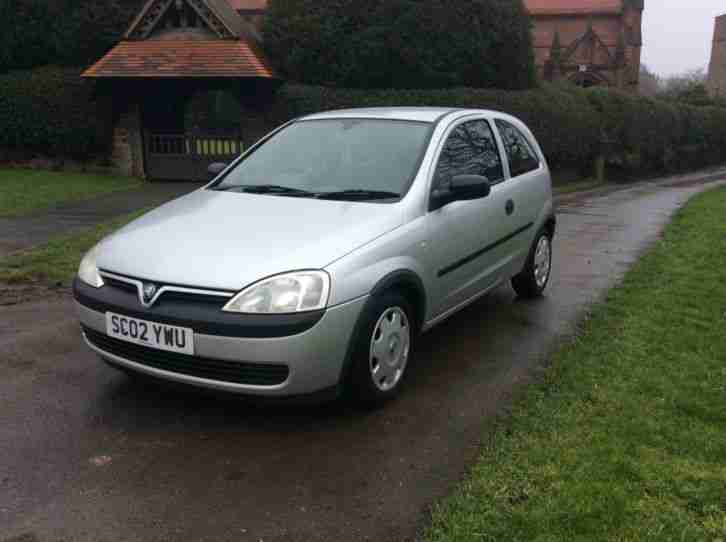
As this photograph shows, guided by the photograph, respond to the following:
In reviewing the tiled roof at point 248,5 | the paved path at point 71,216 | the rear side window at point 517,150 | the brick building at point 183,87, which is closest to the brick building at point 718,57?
the tiled roof at point 248,5

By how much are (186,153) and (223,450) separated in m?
14.4

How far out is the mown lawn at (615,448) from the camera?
286 cm

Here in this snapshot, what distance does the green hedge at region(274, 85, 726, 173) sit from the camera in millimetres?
16906

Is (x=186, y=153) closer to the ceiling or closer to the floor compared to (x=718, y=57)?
closer to the floor

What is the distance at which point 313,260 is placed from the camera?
11.6 ft

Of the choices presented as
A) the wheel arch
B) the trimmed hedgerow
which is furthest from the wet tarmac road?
the trimmed hedgerow

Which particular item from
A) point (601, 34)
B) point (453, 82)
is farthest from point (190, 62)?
point (601, 34)

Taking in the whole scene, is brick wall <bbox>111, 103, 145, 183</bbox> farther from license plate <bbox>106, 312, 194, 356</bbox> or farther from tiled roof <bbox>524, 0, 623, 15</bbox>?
tiled roof <bbox>524, 0, 623, 15</bbox>

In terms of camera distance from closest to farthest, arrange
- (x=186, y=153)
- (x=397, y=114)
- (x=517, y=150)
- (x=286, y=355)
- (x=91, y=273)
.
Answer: (x=286, y=355) < (x=91, y=273) < (x=397, y=114) < (x=517, y=150) < (x=186, y=153)

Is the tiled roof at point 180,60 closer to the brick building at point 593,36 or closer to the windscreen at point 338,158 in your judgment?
the windscreen at point 338,158

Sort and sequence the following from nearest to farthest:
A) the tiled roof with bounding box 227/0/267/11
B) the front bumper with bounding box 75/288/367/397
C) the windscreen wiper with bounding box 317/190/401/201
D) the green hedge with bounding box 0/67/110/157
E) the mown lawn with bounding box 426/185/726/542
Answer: the mown lawn with bounding box 426/185/726/542
the front bumper with bounding box 75/288/367/397
the windscreen wiper with bounding box 317/190/401/201
the green hedge with bounding box 0/67/110/157
the tiled roof with bounding box 227/0/267/11

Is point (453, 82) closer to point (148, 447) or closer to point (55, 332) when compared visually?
point (55, 332)

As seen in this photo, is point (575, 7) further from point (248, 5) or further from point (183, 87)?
point (183, 87)

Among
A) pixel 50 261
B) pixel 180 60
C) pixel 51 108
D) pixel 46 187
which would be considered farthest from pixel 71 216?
pixel 51 108
